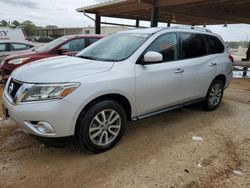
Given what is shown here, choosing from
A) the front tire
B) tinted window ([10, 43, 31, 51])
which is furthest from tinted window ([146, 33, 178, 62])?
tinted window ([10, 43, 31, 51])

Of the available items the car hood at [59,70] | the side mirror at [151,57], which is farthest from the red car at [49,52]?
the side mirror at [151,57]

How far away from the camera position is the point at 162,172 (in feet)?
9.59

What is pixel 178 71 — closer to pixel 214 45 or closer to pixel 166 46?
pixel 166 46

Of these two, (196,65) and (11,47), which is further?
(11,47)

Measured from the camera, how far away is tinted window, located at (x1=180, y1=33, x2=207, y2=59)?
14.4 feet

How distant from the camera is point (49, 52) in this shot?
7.11 meters

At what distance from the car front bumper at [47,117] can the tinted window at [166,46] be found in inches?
67.8

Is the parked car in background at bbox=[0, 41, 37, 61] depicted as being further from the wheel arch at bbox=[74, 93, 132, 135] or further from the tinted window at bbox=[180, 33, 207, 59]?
the wheel arch at bbox=[74, 93, 132, 135]

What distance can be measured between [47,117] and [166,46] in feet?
7.77

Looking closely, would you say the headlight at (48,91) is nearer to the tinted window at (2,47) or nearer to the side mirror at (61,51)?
the side mirror at (61,51)

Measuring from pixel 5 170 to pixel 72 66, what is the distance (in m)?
1.58

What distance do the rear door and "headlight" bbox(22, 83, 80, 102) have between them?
2.24 meters

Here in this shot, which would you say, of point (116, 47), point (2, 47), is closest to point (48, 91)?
point (116, 47)

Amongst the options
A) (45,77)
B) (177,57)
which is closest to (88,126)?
(45,77)
